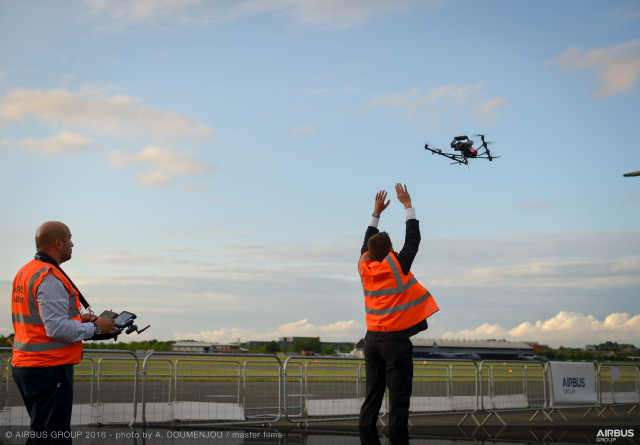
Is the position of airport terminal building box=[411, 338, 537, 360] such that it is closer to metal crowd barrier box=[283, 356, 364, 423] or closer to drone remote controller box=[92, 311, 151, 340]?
metal crowd barrier box=[283, 356, 364, 423]

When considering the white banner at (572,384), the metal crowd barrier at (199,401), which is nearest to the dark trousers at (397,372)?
the metal crowd barrier at (199,401)

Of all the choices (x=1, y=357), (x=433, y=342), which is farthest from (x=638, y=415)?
(x=433, y=342)

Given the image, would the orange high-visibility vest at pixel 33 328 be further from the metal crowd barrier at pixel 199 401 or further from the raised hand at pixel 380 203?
the metal crowd barrier at pixel 199 401

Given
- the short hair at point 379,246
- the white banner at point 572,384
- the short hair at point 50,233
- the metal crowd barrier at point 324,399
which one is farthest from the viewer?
the white banner at point 572,384

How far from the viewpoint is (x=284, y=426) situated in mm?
11781

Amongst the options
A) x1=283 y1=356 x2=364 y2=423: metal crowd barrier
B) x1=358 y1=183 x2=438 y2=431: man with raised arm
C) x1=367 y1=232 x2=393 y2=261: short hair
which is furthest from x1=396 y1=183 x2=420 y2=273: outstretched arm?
x1=283 y1=356 x2=364 y2=423: metal crowd barrier

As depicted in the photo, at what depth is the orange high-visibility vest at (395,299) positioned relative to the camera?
6.21m

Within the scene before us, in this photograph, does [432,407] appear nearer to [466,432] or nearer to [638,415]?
[466,432]

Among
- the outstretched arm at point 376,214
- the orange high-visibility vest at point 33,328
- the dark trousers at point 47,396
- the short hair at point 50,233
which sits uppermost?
the outstretched arm at point 376,214

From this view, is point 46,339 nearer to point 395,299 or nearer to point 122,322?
point 122,322

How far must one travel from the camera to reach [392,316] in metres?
6.21

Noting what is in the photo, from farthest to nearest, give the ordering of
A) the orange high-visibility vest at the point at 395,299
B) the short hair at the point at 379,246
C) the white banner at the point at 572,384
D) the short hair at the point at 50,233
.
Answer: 1. the white banner at the point at 572,384
2. the short hair at the point at 379,246
3. the orange high-visibility vest at the point at 395,299
4. the short hair at the point at 50,233

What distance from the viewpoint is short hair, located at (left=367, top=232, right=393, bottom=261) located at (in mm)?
6434

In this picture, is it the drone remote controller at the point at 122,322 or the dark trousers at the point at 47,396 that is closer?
the dark trousers at the point at 47,396
